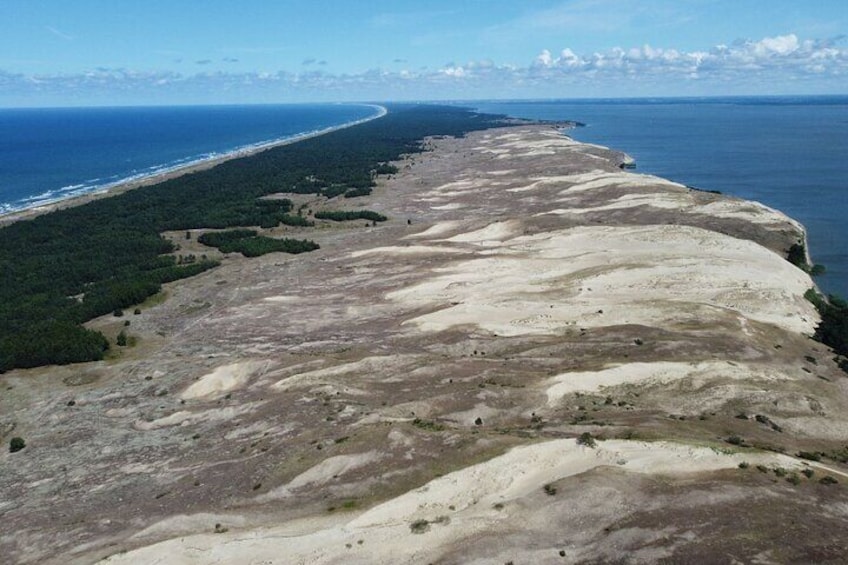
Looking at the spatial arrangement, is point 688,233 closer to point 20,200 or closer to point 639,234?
point 639,234

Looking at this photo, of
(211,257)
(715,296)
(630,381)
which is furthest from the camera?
(211,257)

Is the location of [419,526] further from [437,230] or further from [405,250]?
[437,230]

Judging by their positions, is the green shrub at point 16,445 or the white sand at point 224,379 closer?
the green shrub at point 16,445

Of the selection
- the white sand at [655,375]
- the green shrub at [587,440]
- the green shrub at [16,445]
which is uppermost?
the green shrub at [587,440]

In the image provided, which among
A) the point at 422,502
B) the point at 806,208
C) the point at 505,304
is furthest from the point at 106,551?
the point at 806,208

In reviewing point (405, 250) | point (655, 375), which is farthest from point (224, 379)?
point (405, 250)

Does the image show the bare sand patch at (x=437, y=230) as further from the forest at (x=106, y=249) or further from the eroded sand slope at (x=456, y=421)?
the eroded sand slope at (x=456, y=421)

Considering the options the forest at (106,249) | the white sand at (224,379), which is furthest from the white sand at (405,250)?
the white sand at (224,379)
